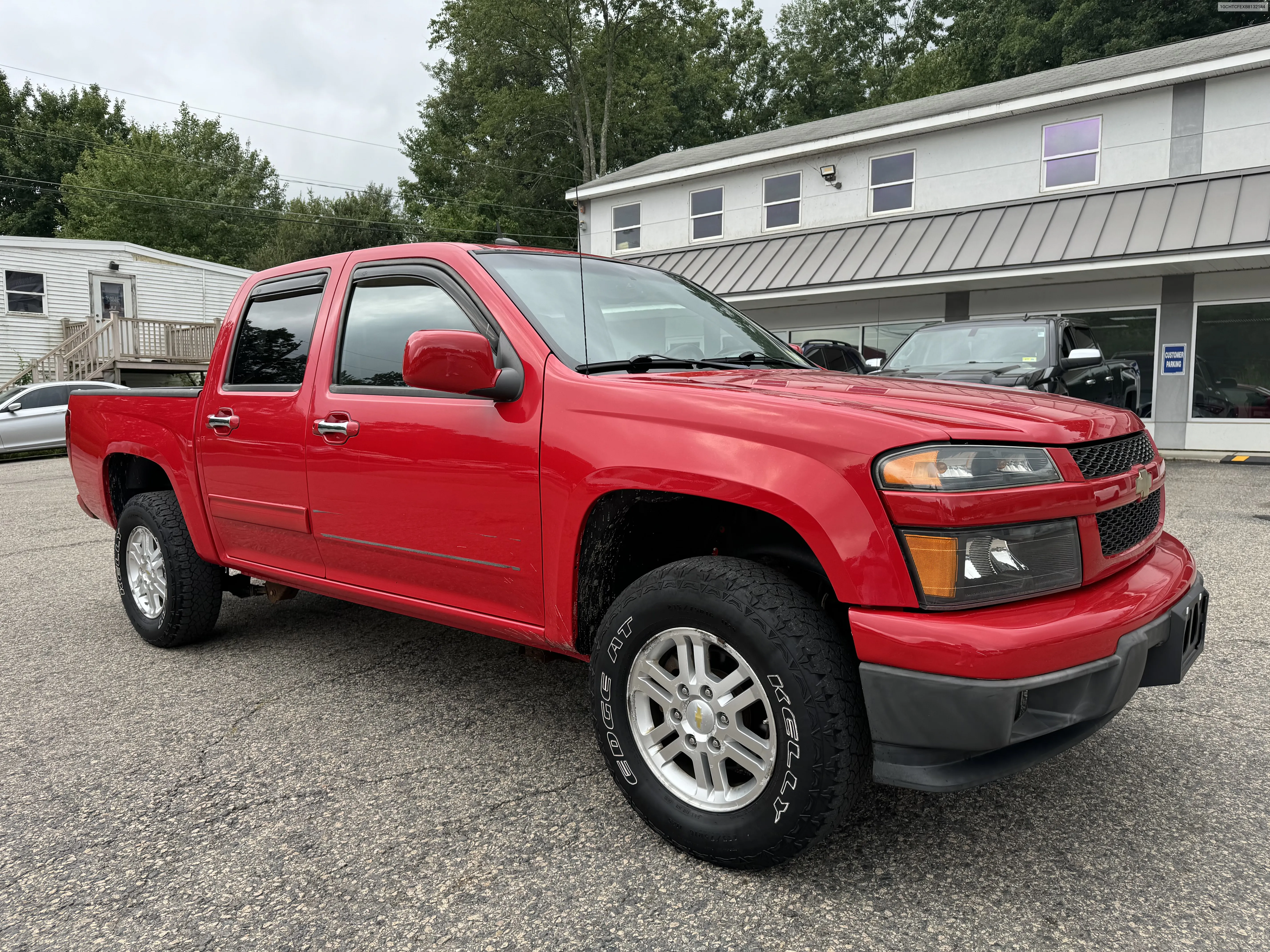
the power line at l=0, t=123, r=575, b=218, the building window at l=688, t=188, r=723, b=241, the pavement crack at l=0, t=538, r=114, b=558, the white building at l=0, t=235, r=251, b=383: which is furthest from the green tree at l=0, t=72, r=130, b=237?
the pavement crack at l=0, t=538, r=114, b=558

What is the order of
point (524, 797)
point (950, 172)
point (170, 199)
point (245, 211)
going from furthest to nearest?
point (245, 211), point (170, 199), point (950, 172), point (524, 797)

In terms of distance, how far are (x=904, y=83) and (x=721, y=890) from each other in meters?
40.5

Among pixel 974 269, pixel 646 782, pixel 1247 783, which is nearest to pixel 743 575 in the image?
pixel 646 782

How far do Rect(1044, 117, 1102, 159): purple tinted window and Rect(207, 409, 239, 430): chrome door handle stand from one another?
51.8 ft

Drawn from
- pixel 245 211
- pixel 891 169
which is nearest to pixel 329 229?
pixel 245 211

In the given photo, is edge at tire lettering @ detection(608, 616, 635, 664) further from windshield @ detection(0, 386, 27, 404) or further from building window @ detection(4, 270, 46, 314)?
building window @ detection(4, 270, 46, 314)

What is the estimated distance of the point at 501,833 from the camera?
8.30 feet

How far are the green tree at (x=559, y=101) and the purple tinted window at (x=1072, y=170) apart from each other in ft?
63.4

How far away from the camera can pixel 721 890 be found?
2238 millimetres

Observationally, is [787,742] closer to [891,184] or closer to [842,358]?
[842,358]

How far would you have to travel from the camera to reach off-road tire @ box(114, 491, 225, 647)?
4.20 meters

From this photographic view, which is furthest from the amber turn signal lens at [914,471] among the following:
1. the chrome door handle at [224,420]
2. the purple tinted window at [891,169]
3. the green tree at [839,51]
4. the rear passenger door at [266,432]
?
the green tree at [839,51]

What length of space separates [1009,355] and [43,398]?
17.1 metres

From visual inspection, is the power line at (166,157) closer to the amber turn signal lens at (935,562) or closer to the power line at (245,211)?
the power line at (245,211)
